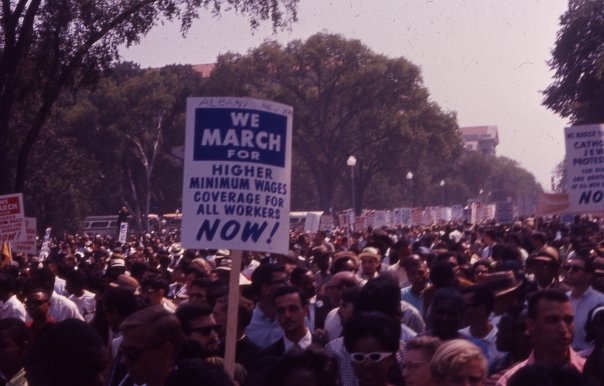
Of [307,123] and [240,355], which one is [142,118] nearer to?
[307,123]

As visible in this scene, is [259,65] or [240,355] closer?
[240,355]

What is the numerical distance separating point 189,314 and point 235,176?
110cm

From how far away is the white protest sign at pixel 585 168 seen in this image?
37.3 feet

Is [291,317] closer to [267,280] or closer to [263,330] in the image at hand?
[263,330]

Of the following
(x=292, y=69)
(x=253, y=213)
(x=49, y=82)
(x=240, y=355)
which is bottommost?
(x=240, y=355)

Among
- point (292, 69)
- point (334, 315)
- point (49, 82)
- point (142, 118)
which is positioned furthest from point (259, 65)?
point (334, 315)

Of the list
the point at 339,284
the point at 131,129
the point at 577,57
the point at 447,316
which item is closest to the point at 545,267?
the point at 339,284

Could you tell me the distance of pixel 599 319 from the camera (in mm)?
6293

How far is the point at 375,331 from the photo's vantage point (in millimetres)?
5465

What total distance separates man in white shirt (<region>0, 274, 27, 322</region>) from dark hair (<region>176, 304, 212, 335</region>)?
13.0ft

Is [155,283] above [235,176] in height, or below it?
below

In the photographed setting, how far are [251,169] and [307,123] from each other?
5528 cm

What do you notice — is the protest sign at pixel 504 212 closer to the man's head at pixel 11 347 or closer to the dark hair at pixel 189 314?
the dark hair at pixel 189 314

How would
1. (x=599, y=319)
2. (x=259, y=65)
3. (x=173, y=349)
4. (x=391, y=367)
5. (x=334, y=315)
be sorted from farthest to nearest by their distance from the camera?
1. (x=259, y=65)
2. (x=334, y=315)
3. (x=599, y=319)
4. (x=391, y=367)
5. (x=173, y=349)
